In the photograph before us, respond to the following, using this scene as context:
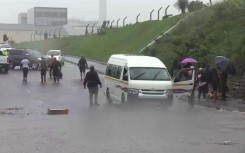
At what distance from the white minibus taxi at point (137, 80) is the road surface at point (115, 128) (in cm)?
42

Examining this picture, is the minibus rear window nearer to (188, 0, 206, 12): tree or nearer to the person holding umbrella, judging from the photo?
the person holding umbrella

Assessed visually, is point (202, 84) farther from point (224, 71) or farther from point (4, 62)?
point (4, 62)

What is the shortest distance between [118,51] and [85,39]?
2474 cm

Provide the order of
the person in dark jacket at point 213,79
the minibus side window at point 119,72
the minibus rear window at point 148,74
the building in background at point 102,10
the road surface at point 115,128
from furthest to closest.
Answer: the building in background at point 102,10, the person in dark jacket at point 213,79, the minibus side window at point 119,72, the minibus rear window at point 148,74, the road surface at point 115,128

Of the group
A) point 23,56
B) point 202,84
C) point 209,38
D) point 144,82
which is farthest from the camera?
point 23,56

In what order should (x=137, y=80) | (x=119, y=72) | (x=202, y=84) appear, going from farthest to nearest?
(x=202, y=84), (x=119, y=72), (x=137, y=80)

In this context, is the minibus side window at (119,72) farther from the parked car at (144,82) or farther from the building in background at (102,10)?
the building in background at (102,10)

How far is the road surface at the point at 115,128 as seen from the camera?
11516mm

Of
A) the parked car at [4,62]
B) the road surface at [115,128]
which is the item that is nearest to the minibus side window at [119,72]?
the road surface at [115,128]

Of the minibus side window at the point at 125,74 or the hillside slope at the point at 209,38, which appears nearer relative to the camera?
the minibus side window at the point at 125,74

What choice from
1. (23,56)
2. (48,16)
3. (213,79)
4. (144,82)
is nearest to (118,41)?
(23,56)

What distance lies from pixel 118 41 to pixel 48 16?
371 ft

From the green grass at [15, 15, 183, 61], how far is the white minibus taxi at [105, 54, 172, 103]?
1193 inches

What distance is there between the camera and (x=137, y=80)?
20.1m
